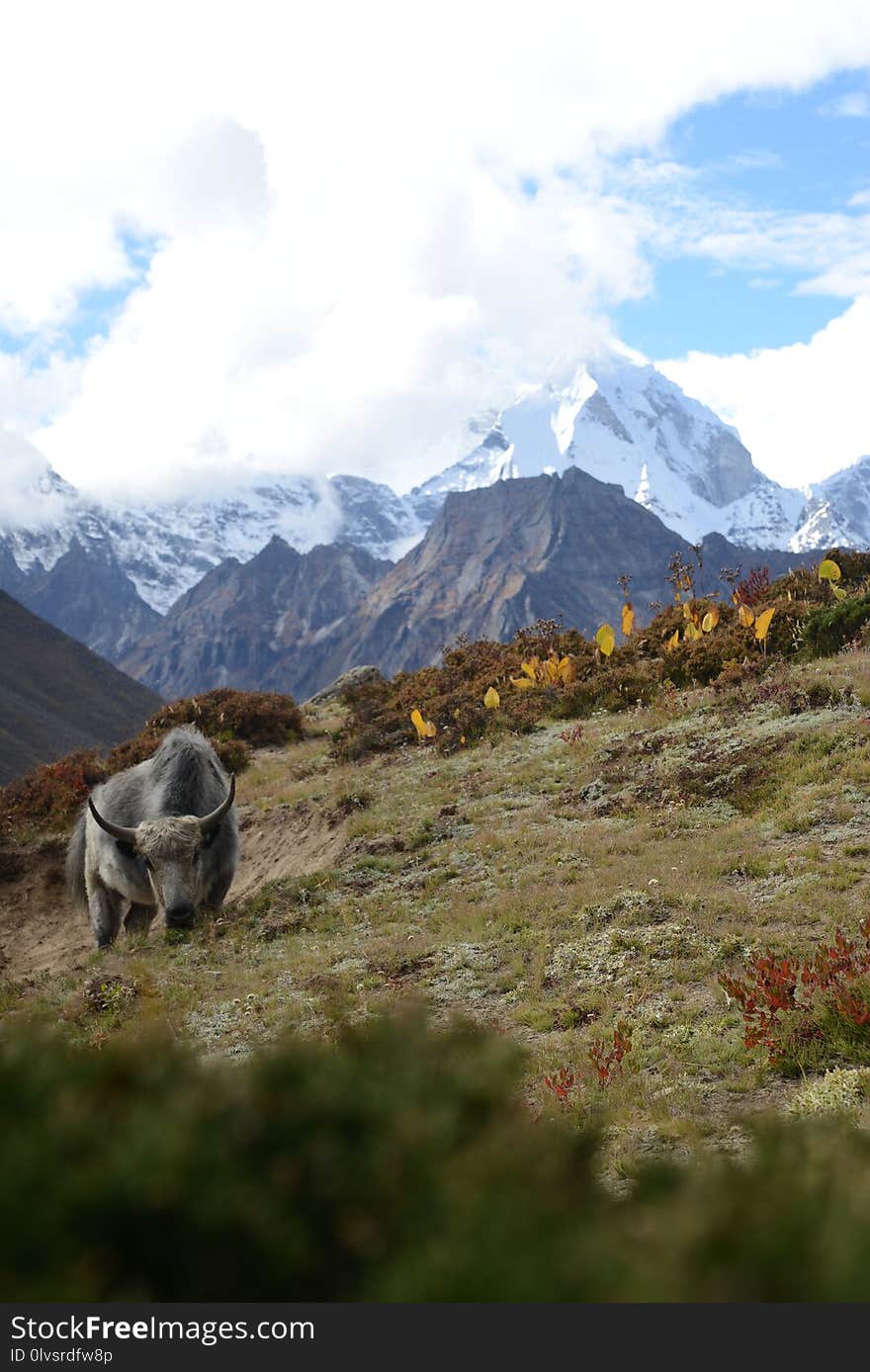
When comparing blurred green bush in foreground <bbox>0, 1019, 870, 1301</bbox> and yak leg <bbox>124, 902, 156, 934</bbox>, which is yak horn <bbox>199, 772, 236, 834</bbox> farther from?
blurred green bush in foreground <bbox>0, 1019, 870, 1301</bbox>

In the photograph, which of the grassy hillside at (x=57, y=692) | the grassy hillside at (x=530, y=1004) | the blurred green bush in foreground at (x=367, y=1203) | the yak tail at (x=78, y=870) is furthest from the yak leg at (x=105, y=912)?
the grassy hillside at (x=57, y=692)

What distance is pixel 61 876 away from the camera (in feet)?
52.8

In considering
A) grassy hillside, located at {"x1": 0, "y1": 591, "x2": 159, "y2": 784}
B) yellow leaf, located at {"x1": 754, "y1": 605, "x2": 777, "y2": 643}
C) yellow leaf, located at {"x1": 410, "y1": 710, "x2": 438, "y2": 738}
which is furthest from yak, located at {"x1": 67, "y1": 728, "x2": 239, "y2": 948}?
grassy hillside, located at {"x1": 0, "y1": 591, "x2": 159, "y2": 784}

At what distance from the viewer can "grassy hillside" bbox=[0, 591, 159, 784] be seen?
3725 inches

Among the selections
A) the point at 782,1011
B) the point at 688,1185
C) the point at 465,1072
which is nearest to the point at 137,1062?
the point at 465,1072

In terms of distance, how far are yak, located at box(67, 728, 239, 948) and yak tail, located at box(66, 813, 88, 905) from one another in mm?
340

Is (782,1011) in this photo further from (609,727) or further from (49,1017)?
(609,727)

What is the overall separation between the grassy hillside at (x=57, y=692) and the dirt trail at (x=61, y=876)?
7627 cm

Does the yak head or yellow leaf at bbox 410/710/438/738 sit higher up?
yellow leaf at bbox 410/710/438/738

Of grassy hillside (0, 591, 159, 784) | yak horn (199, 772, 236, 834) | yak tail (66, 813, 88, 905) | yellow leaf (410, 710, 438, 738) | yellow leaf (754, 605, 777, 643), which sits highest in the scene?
grassy hillside (0, 591, 159, 784)

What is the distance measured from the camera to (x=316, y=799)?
634 inches

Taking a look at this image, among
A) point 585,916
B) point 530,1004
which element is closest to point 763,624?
point 585,916

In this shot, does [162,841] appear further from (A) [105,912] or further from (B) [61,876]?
(B) [61,876]

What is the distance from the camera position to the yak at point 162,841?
1069cm
